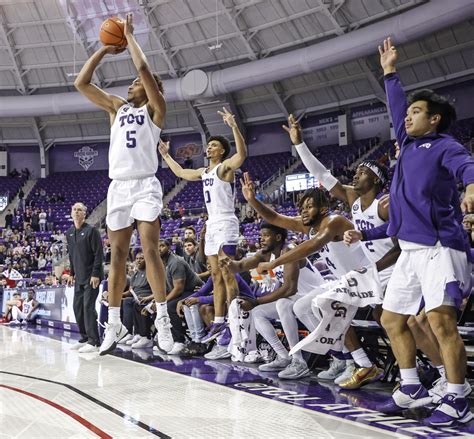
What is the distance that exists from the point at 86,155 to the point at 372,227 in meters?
26.7

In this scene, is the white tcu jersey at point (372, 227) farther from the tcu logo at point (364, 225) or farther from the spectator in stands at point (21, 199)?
the spectator in stands at point (21, 199)

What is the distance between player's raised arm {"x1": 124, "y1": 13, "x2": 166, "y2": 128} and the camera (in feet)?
14.7

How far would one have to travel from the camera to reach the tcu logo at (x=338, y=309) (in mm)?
4033

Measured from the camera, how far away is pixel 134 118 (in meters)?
4.84

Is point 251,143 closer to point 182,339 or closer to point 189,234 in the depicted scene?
point 189,234

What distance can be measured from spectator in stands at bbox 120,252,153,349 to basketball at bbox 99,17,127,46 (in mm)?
3398

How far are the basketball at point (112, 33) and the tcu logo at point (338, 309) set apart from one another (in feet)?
9.02

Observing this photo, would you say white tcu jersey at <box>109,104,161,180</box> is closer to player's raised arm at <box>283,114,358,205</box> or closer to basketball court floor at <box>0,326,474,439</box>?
player's raised arm at <box>283,114,358,205</box>

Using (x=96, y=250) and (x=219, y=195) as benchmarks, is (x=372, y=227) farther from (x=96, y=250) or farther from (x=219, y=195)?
(x=96, y=250)

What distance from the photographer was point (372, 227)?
4.39 meters

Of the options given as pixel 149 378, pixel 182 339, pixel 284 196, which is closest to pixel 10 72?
pixel 284 196

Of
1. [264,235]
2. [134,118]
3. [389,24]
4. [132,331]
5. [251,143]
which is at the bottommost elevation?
[132,331]

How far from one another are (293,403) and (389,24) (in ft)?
54.0

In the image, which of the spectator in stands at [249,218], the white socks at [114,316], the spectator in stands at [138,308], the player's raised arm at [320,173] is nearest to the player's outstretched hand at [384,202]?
the player's raised arm at [320,173]
